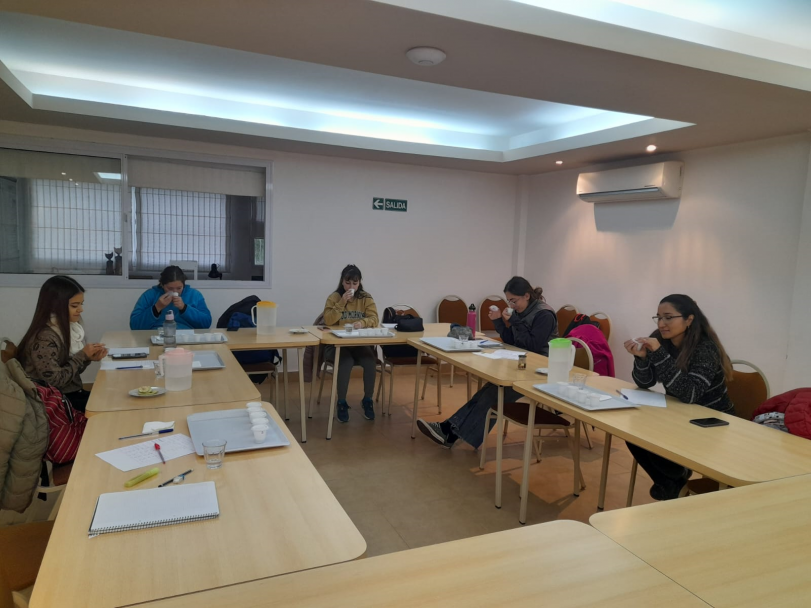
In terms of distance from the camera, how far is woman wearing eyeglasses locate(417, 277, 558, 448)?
3455mm

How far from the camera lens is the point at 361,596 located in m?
0.96

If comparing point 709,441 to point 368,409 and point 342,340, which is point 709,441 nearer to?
point 342,340

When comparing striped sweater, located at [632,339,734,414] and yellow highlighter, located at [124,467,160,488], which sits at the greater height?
striped sweater, located at [632,339,734,414]

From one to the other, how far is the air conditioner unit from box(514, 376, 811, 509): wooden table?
8.93ft

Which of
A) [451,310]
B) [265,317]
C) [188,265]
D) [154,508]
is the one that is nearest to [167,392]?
[154,508]

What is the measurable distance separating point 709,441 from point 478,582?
139 cm

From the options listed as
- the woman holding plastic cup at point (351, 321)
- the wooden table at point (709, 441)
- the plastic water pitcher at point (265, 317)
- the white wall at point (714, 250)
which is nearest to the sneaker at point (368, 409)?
the woman holding plastic cup at point (351, 321)

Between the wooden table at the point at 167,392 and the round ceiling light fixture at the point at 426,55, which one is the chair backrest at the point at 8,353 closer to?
the wooden table at the point at 167,392

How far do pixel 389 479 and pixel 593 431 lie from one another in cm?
206

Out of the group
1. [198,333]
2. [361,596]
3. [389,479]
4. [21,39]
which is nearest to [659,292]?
Answer: [389,479]

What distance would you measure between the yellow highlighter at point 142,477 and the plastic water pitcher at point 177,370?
0.86 meters

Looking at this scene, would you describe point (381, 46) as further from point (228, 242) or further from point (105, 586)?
point (228, 242)

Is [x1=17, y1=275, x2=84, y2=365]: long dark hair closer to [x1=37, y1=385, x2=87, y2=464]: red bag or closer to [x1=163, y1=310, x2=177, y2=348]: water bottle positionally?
[x1=37, y1=385, x2=87, y2=464]: red bag

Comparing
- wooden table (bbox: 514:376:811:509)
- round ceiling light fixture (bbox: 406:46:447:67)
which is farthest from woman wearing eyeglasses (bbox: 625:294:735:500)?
round ceiling light fixture (bbox: 406:46:447:67)
